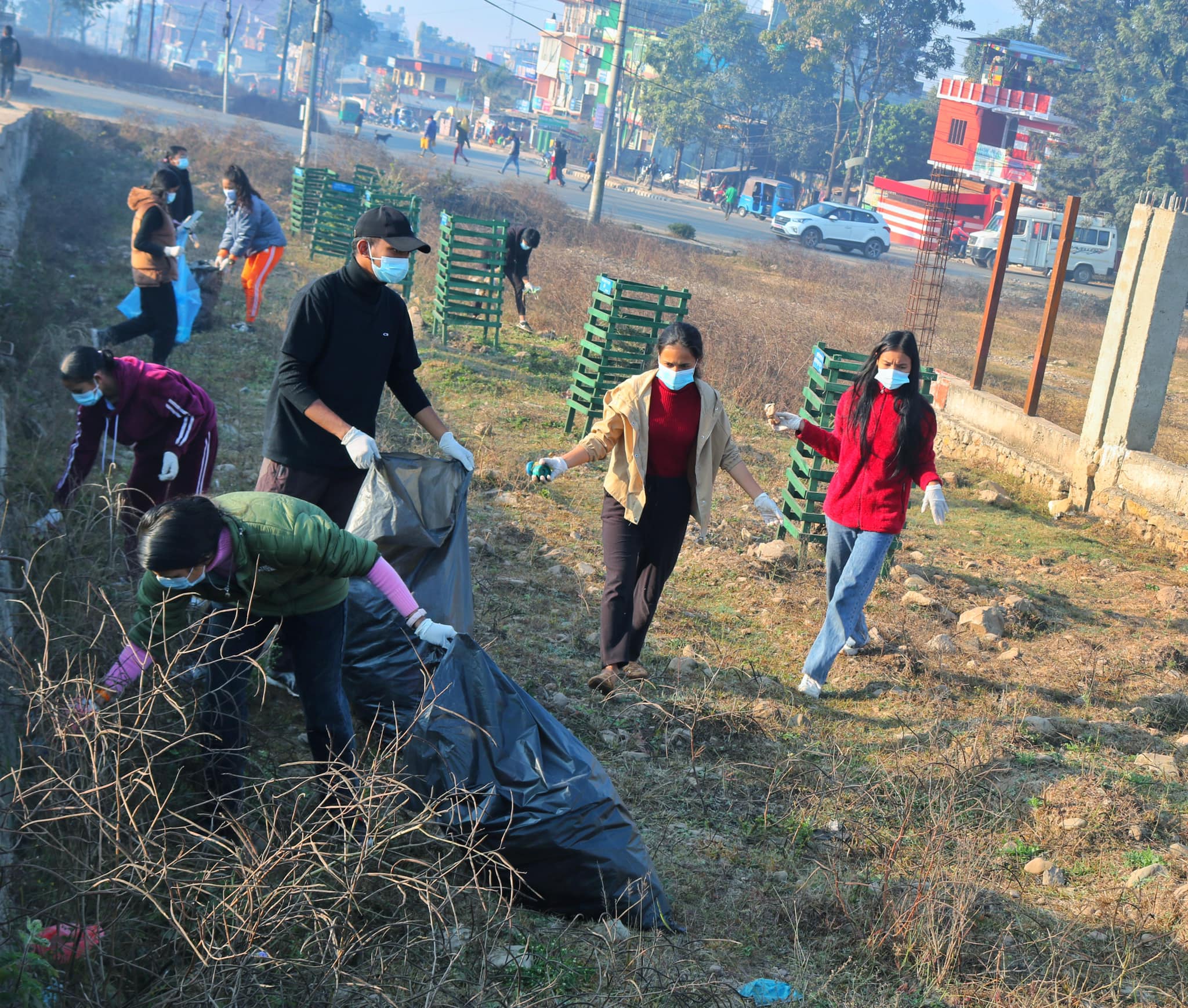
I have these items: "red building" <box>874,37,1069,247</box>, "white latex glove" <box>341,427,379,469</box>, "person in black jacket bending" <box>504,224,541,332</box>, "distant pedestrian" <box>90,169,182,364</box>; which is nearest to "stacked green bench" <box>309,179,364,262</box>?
"person in black jacket bending" <box>504,224,541,332</box>

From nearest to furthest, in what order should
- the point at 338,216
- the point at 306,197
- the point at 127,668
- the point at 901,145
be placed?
the point at 127,668
the point at 338,216
the point at 306,197
the point at 901,145

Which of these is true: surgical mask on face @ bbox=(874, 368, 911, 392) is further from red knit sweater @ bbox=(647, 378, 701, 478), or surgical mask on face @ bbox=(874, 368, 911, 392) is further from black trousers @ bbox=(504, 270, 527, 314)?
black trousers @ bbox=(504, 270, 527, 314)

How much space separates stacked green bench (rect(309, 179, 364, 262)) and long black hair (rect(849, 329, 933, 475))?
10.8 metres

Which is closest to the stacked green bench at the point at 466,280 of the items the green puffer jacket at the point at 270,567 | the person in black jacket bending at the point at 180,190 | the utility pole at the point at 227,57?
the person in black jacket bending at the point at 180,190

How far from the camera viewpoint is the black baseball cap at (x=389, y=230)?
12.0ft

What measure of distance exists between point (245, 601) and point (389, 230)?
4.90ft

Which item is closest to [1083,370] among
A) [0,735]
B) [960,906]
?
[960,906]

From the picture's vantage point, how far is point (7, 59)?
23578mm

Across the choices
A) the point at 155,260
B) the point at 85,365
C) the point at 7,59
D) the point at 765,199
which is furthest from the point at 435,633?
the point at 765,199

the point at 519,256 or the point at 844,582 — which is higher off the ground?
the point at 519,256

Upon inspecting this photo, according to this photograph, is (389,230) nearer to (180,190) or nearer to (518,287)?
(180,190)

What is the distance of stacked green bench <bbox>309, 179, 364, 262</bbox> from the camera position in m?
14.1

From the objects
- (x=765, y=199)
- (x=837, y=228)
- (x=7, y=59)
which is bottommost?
(x=837, y=228)

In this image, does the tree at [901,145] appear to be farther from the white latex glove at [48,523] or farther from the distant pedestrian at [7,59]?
the white latex glove at [48,523]
